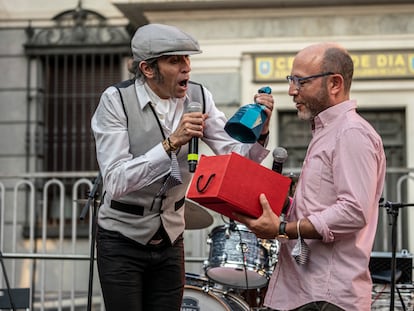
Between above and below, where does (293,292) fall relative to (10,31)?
below

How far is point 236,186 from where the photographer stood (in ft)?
11.0

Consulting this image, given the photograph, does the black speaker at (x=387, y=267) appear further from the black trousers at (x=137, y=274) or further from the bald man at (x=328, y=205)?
the bald man at (x=328, y=205)

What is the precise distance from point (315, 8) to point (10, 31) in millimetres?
3791

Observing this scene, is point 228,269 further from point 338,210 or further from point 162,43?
point 338,210

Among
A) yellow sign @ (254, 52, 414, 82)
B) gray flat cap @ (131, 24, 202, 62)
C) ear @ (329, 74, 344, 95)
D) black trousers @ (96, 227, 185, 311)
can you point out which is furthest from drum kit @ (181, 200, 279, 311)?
yellow sign @ (254, 52, 414, 82)

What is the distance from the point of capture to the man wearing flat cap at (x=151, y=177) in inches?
153

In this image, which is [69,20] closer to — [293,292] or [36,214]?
[36,214]

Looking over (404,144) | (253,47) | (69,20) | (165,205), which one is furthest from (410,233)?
(165,205)

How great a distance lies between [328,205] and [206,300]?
9.92ft

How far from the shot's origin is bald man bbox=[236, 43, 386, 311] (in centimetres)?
328

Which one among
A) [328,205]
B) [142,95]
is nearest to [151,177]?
[142,95]

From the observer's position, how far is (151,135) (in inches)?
155

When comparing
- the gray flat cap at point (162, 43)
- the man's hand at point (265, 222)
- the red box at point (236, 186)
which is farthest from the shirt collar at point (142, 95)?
the man's hand at point (265, 222)

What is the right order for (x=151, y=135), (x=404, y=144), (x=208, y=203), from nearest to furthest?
1. (x=208, y=203)
2. (x=151, y=135)
3. (x=404, y=144)
